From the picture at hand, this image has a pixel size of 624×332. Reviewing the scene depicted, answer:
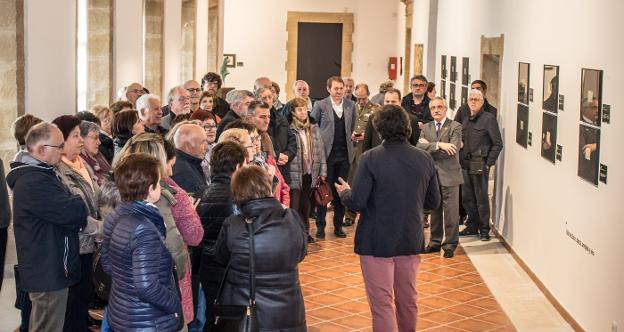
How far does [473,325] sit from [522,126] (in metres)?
3.20

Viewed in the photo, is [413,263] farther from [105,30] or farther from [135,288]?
[105,30]

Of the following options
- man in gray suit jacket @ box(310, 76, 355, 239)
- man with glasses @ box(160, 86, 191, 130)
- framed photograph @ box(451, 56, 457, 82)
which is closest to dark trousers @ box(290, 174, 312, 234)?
man in gray suit jacket @ box(310, 76, 355, 239)

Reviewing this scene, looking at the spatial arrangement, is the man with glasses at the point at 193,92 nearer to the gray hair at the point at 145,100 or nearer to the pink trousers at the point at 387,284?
the gray hair at the point at 145,100

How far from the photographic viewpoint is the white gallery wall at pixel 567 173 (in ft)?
24.0

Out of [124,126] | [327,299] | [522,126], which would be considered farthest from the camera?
[522,126]

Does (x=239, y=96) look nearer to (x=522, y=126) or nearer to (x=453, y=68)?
(x=522, y=126)

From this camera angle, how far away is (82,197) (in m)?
6.60

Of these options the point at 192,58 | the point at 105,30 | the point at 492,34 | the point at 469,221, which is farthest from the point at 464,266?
the point at 192,58

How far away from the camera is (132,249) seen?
16.3 feet

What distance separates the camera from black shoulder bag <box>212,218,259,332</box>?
5.52 metres

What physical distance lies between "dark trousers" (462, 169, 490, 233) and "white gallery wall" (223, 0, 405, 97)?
16028 mm

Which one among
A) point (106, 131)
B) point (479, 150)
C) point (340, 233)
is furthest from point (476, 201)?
point (106, 131)

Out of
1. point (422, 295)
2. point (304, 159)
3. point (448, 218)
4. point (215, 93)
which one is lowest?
point (422, 295)

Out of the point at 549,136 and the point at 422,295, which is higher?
the point at 549,136
